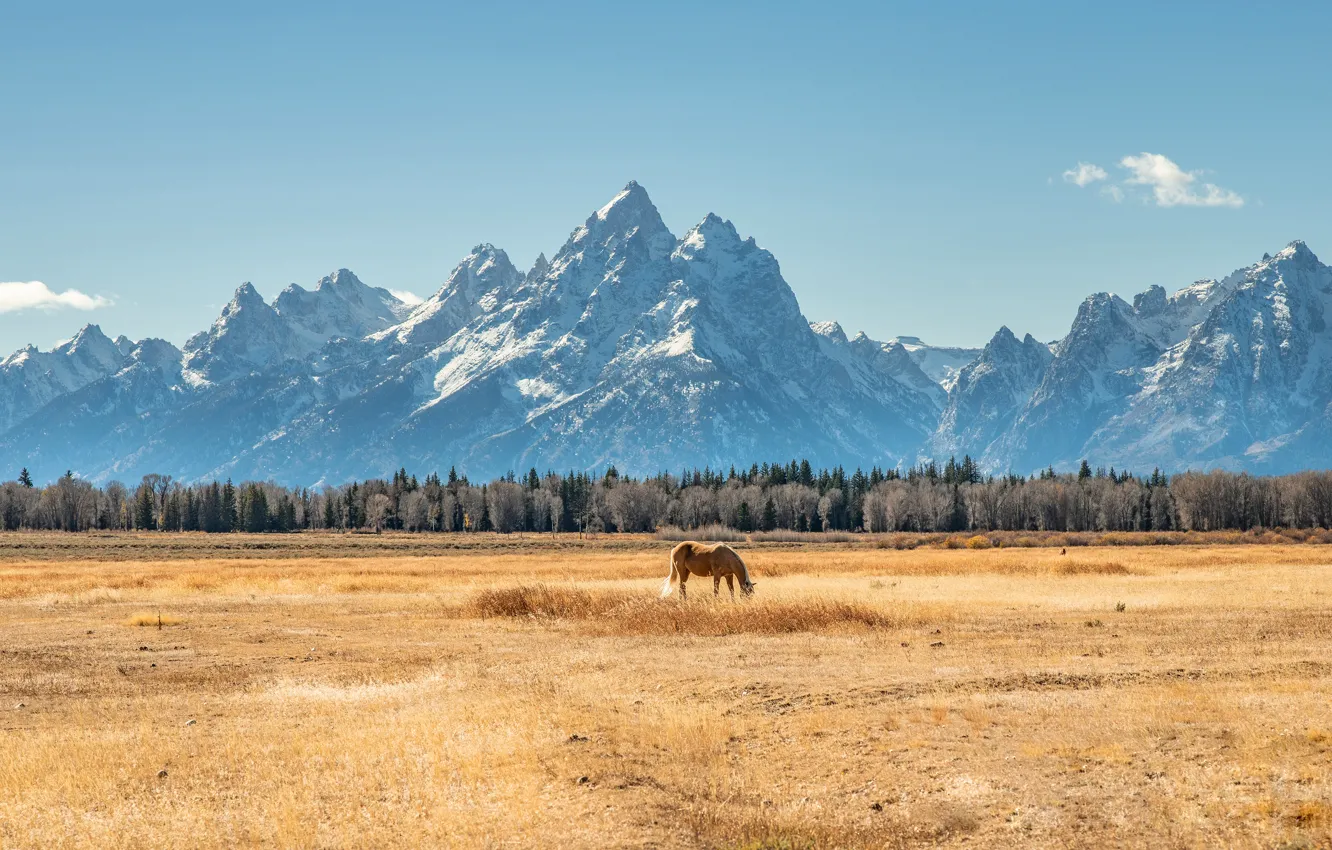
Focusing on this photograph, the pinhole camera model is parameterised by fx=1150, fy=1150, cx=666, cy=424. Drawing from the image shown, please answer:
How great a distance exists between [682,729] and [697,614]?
48.4 ft

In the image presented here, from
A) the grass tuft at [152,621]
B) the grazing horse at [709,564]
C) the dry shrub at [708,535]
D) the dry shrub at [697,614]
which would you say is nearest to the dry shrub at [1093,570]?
the grazing horse at [709,564]

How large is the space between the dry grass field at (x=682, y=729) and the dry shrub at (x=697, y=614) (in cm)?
14

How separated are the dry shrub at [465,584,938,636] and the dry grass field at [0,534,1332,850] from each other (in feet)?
0.47

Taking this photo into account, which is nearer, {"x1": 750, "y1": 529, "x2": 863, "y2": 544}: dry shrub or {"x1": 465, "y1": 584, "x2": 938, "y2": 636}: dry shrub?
{"x1": 465, "y1": 584, "x2": 938, "y2": 636}: dry shrub

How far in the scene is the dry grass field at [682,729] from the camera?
43.5 ft

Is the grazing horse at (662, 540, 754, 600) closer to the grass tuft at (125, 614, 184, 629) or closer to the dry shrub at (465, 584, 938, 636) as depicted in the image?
the dry shrub at (465, 584, 938, 636)

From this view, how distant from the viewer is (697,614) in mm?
32188

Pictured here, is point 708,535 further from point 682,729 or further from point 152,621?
point 682,729

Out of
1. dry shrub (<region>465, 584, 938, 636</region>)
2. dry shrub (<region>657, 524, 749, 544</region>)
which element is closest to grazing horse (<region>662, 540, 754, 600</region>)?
dry shrub (<region>465, 584, 938, 636</region>)

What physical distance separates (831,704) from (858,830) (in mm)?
6755

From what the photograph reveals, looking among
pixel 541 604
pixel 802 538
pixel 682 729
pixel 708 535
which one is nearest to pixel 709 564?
pixel 541 604

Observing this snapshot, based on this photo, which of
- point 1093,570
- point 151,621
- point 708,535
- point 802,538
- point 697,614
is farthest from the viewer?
point 802,538

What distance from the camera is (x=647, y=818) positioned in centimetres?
1338

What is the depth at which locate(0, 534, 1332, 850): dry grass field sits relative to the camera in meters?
13.3
